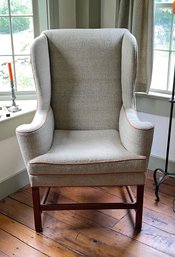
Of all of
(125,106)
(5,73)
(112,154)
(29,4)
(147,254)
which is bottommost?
(147,254)

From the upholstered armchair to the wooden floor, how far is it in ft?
0.37

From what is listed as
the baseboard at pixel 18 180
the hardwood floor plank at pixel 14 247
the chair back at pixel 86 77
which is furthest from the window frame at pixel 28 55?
the hardwood floor plank at pixel 14 247

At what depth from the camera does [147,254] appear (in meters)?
1.69

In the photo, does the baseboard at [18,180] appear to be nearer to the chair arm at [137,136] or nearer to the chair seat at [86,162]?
the chair seat at [86,162]

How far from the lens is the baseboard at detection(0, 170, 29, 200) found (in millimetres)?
2176

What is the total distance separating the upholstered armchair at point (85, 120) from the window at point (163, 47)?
37 cm

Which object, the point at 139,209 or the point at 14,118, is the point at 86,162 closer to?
the point at 139,209

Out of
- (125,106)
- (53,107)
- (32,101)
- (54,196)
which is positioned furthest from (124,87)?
(54,196)

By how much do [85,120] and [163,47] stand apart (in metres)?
0.82

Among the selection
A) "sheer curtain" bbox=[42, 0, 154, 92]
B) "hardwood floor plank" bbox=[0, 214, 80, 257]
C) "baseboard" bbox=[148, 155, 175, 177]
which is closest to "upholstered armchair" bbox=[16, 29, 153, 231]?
"hardwood floor plank" bbox=[0, 214, 80, 257]

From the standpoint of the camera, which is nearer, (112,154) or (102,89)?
(112,154)

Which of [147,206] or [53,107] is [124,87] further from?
[147,206]

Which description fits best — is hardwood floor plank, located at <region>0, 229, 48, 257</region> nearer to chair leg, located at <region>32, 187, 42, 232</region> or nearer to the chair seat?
chair leg, located at <region>32, 187, 42, 232</region>

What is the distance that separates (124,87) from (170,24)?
24.4 inches
